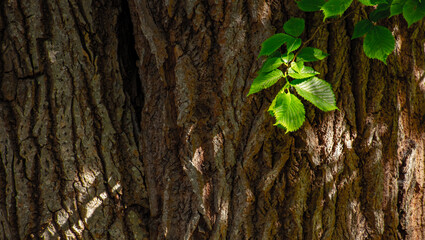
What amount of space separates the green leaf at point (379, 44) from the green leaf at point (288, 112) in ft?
1.34

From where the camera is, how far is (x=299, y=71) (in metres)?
1.49

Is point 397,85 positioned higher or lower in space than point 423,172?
higher

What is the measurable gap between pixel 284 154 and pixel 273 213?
0.90 ft

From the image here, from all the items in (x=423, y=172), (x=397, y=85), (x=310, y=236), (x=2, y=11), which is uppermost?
(x=2, y=11)

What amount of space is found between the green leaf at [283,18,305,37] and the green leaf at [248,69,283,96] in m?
0.23

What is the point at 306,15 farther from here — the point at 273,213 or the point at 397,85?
the point at 273,213

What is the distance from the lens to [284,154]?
1.79m

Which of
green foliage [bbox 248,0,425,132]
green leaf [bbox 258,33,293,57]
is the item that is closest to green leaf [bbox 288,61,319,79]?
green foliage [bbox 248,0,425,132]

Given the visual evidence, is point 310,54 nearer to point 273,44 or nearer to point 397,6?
point 273,44

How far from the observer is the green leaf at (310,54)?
1.62 meters

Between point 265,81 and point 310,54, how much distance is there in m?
0.27

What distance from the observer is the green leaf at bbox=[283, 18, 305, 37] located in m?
1.62

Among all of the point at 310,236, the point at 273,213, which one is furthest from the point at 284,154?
the point at 310,236

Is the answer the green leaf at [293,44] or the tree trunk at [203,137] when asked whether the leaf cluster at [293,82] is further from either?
the tree trunk at [203,137]
